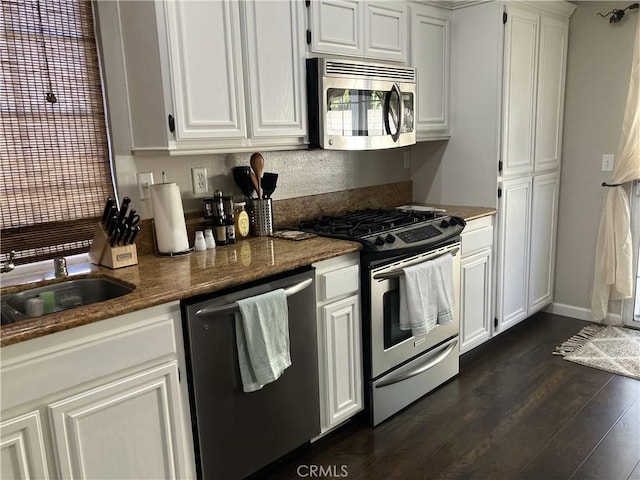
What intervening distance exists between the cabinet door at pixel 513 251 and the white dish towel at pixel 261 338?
186 cm

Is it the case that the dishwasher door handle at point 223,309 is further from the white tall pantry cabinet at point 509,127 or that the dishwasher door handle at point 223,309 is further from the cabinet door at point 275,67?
the white tall pantry cabinet at point 509,127

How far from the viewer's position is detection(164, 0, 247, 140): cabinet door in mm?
2025

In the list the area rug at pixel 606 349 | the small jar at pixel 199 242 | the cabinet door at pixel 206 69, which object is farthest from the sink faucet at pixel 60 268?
the area rug at pixel 606 349

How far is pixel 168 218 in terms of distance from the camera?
2.23m

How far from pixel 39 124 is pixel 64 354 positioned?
1.04 metres

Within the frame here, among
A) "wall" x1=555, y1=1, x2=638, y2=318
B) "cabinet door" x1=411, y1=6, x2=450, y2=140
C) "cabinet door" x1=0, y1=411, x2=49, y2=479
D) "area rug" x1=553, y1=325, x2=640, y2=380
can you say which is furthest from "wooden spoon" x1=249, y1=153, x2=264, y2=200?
"wall" x1=555, y1=1, x2=638, y2=318

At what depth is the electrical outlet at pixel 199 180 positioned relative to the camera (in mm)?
2475

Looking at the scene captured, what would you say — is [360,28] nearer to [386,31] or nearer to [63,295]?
[386,31]

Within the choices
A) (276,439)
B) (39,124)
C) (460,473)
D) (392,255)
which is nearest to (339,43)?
(392,255)

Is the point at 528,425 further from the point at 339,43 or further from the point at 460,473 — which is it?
the point at 339,43

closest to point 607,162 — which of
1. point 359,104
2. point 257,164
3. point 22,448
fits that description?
point 359,104

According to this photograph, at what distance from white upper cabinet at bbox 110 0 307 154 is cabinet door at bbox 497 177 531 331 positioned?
164 centimetres

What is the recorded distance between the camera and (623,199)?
11.4ft

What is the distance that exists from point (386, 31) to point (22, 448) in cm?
251
